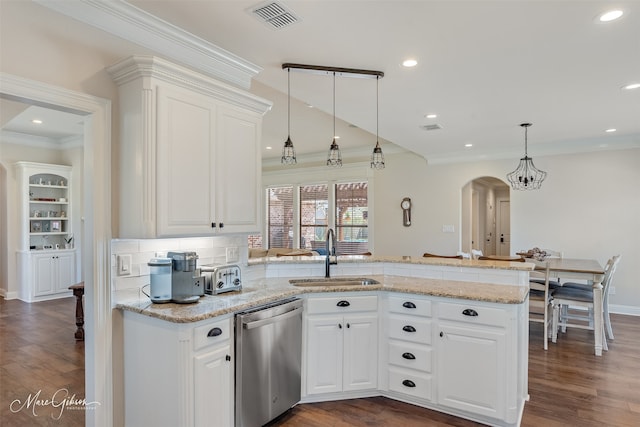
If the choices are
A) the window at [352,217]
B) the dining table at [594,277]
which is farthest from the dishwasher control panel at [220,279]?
the window at [352,217]

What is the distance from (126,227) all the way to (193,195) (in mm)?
435

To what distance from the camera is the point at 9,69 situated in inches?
73.3

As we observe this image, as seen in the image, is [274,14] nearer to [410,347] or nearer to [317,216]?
[410,347]

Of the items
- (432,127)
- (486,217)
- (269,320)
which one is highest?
(432,127)

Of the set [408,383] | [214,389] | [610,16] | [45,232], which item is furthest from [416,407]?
[45,232]

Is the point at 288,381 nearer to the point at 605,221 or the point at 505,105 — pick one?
the point at 505,105

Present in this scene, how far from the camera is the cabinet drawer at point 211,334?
6.79 ft

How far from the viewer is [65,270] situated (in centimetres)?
665

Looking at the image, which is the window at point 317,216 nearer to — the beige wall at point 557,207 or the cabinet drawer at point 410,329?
the beige wall at point 557,207

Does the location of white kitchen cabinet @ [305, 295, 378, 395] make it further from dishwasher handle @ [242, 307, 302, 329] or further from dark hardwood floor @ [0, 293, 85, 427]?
dark hardwood floor @ [0, 293, 85, 427]

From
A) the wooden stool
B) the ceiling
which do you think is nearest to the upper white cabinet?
the ceiling

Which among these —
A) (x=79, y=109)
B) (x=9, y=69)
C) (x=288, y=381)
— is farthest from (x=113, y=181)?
(x=288, y=381)

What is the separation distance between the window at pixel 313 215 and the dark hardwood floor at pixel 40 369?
4.70 m

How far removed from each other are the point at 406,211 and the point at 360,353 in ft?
15.8
